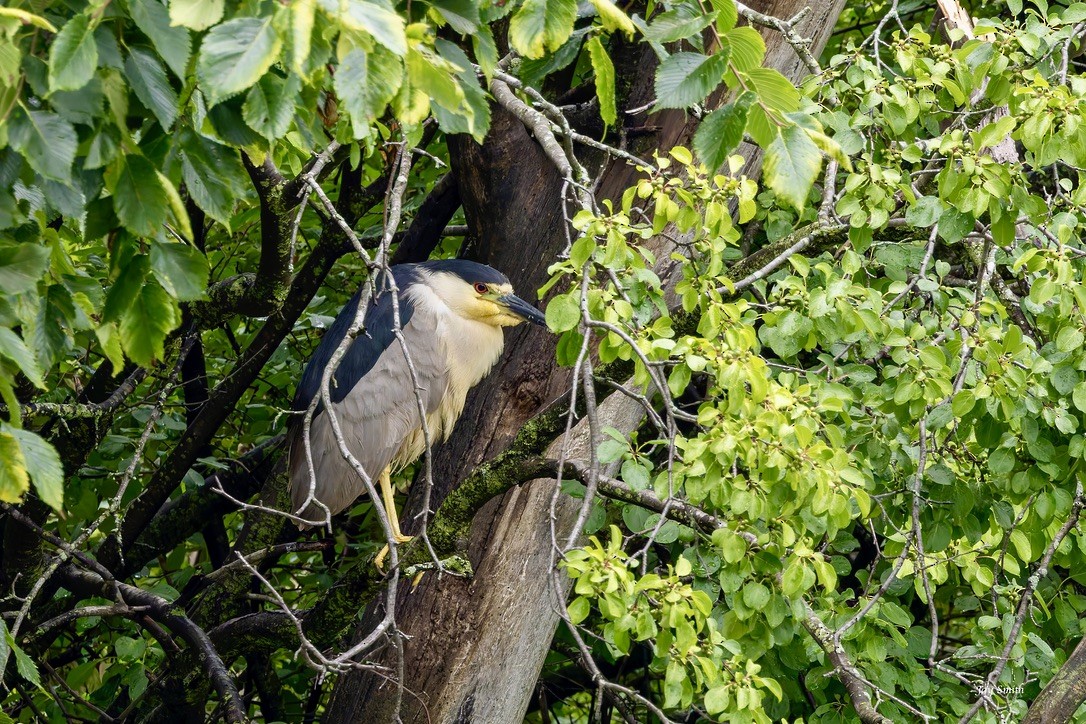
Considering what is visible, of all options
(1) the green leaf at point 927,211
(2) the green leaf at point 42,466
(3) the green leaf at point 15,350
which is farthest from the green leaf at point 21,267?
(1) the green leaf at point 927,211

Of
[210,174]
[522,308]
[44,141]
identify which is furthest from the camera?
[522,308]

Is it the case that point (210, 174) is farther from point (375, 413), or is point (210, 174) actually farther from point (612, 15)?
point (375, 413)

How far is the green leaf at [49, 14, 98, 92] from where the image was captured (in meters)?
1.08

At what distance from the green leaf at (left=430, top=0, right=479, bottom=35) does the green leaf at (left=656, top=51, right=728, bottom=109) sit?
256mm

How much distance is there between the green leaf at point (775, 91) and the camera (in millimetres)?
1407

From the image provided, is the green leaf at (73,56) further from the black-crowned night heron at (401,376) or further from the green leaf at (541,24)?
the black-crowned night heron at (401,376)

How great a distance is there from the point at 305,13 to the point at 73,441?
2.63 metres

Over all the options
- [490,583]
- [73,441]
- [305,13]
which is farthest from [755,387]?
[73,441]

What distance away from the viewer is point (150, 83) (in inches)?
49.3

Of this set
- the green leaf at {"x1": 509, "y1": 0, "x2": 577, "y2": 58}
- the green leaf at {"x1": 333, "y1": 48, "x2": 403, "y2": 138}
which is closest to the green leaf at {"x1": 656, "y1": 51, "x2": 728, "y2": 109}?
the green leaf at {"x1": 509, "y1": 0, "x2": 577, "y2": 58}

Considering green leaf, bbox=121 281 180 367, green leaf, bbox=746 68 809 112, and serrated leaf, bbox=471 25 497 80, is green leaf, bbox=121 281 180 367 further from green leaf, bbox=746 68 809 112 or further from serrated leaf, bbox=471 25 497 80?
green leaf, bbox=746 68 809 112

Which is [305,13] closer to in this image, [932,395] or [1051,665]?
[932,395]

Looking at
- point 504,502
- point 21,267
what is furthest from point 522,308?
point 21,267

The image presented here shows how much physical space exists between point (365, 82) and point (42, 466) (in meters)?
0.59
